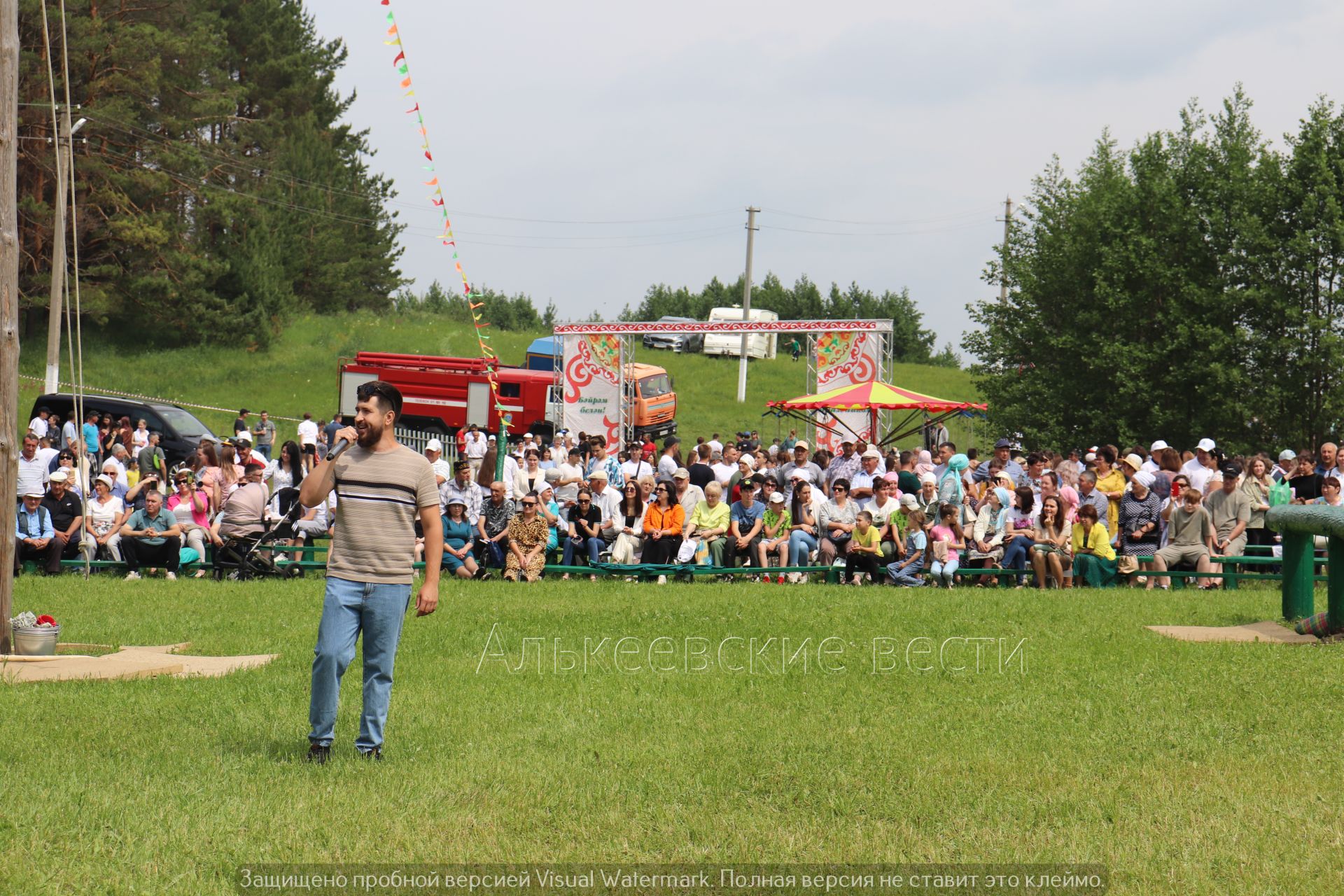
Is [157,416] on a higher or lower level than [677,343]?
lower

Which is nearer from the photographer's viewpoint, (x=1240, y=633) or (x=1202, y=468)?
(x=1240, y=633)

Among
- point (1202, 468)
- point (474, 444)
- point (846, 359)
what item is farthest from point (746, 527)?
point (846, 359)

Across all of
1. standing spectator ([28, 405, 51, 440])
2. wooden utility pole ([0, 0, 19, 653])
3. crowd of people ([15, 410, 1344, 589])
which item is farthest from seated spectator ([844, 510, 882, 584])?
standing spectator ([28, 405, 51, 440])

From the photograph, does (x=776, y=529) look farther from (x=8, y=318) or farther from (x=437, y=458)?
(x=8, y=318)

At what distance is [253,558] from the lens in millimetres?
16062

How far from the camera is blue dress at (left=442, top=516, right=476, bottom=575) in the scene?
16.1 metres

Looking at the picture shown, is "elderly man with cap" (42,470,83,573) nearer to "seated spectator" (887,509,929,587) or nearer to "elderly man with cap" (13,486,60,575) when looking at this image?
"elderly man with cap" (13,486,60,575)

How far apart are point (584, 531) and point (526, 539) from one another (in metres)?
1.13

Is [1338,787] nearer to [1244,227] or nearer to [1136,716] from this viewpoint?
[1136,716]

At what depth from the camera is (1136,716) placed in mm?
7832

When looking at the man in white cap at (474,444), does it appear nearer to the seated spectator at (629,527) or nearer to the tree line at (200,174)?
the seated spectator at (629,527)

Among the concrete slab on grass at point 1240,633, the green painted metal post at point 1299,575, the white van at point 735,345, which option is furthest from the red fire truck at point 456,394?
the green painted metal post at point 1299,575

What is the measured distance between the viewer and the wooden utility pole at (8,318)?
9.74 meters

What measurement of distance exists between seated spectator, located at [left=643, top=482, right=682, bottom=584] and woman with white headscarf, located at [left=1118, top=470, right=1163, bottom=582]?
4.94 metres
